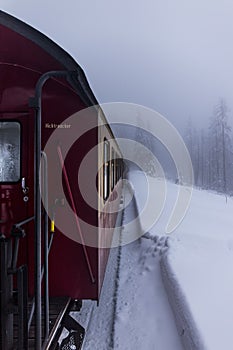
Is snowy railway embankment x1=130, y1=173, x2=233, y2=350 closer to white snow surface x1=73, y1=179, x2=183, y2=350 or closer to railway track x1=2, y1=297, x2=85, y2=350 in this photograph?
white snow surface x1=73, y1=179, x2=183, y2=350

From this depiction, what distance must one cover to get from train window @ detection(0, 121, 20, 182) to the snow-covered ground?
7.40 feet

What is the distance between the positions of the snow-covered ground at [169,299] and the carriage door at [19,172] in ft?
6.16

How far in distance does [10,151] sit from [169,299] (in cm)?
322

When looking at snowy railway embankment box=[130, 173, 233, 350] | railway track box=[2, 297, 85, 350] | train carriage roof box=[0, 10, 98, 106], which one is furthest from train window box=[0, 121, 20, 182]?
snowy railway embankment box=[130, 173, 233, 350]

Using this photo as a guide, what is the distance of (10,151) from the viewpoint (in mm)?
4094

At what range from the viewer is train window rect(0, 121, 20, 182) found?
4082 millimetres

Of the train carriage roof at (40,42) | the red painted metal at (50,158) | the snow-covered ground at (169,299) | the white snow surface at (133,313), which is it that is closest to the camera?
the train carriage roof at (40,42)

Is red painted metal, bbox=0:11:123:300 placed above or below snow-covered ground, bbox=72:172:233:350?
above

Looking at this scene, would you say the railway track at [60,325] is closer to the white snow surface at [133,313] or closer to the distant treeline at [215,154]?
the white snow surface at [133,313]

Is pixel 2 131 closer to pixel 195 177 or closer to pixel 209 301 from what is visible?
pixel 209 301

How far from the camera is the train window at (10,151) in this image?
408 cm

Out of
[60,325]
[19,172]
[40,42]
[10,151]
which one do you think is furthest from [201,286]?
[40,42]

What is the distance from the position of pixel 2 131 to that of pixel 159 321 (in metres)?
3.13

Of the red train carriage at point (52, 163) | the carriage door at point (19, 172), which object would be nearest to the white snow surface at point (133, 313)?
the red train carriage at point (52, 163)
